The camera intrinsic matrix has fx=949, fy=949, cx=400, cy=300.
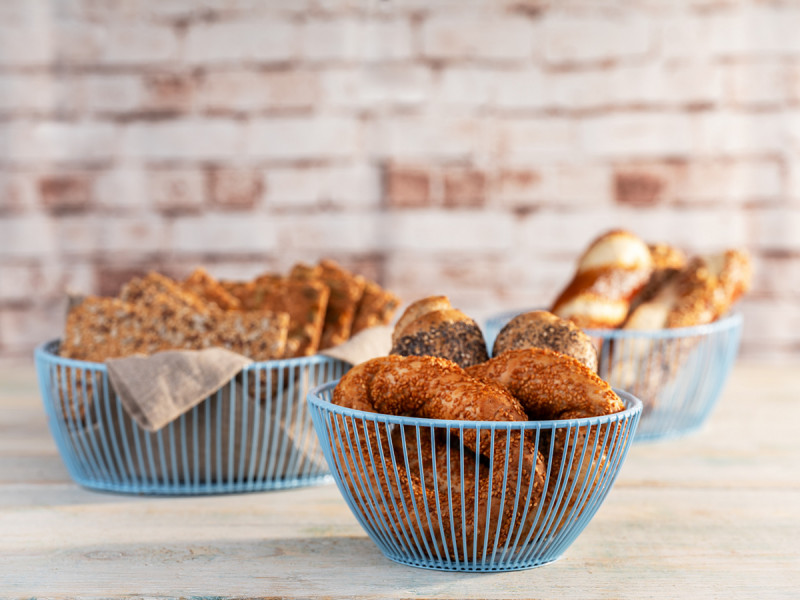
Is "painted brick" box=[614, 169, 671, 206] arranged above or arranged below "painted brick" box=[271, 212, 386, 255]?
above

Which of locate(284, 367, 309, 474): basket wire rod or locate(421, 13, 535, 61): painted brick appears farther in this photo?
locate(421, 13, 535, 61): painted brick

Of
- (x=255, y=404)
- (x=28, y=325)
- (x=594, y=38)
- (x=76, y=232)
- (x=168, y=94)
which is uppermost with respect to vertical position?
(x=594, y=38)

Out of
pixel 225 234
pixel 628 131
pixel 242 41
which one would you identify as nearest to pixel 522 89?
pixel 628 131

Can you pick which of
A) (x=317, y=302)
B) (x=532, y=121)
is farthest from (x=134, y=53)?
(x=317, y=302)

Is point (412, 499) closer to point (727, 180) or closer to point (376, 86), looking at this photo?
point (376, 86)

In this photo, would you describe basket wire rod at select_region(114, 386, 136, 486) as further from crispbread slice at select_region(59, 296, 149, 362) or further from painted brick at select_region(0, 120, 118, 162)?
painted brick at select_region(0, 120, 118, 162)

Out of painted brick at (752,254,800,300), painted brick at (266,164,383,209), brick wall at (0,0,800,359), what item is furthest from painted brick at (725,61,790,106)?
painted brick at (266,164,383,209)
